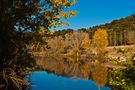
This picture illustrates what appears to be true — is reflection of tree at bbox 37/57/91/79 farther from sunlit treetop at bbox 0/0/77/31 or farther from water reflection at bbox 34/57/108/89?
sunlit treetop at bbox 0/0/77/31

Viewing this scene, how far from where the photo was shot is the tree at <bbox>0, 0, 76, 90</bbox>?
40.9 ft

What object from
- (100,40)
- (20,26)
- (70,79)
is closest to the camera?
(20,26)

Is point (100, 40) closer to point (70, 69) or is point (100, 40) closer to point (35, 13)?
point (70, 69)

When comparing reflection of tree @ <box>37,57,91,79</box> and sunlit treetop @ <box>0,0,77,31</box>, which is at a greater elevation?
sunlit treetop @ <box>0,0,77,31</box>

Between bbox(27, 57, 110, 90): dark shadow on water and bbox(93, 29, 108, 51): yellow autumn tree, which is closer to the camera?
bbox(27, 57, 110, 90): dark shadow on water

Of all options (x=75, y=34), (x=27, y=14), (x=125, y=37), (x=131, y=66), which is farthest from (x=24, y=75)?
(x=125, y=37)

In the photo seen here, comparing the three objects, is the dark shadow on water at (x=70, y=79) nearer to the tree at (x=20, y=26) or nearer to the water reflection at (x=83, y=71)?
the water reflection at (x=83, y=71)

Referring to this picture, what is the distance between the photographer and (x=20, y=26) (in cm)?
1352

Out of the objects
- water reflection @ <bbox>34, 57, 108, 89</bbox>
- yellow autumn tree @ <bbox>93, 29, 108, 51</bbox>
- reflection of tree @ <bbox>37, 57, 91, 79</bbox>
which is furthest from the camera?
yellow autumn tree @ <bbox>93, 29, 108, 51</bbox>

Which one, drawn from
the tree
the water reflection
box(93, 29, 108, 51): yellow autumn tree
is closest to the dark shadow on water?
the water reflection

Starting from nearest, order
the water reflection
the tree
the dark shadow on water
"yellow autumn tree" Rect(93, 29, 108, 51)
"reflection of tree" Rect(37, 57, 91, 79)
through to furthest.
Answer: the tree → the dark shadow on water → the water reflection → "reflection of tree" Rect(37, 57, 91, 79) → "yellow autumn tree" Rect(93, 29, 108, 51)

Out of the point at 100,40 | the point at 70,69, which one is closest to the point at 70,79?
the point at 70,69

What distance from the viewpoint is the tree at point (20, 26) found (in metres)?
12.5

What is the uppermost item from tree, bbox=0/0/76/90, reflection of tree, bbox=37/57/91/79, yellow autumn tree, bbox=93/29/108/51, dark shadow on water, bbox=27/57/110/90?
yellow autumn tree, bbox=93/29/108/51
